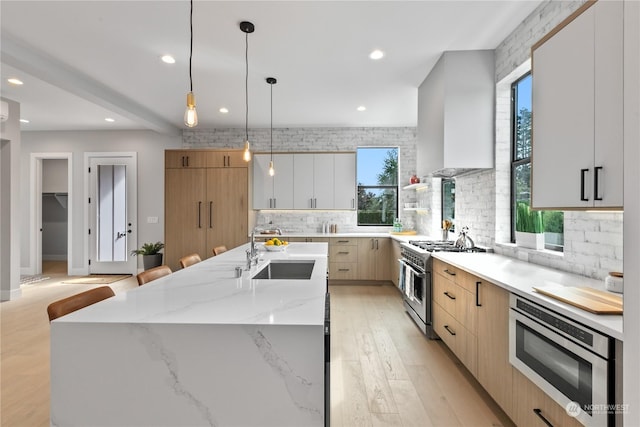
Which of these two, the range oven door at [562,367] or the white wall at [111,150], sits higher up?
the white wall at [111,150]

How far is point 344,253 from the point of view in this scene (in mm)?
5477

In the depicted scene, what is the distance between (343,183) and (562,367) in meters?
4.72

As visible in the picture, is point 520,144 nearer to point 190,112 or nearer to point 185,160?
point 190,112

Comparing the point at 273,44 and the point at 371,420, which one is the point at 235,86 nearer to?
the point at 273,44

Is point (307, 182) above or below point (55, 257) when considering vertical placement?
above

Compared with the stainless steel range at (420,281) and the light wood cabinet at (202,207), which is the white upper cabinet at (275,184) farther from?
the stainless steel range at (420,281)

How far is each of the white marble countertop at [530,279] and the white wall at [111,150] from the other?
556 cm

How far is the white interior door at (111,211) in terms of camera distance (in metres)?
6.26

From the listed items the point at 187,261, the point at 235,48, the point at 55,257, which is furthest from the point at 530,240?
the point at 55,257

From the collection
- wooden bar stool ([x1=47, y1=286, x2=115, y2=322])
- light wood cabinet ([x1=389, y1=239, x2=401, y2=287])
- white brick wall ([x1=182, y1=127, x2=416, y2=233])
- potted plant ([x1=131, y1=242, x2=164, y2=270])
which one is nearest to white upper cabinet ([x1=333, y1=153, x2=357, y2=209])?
white brick wall ([x1=182, y1=127, x2=416, y2=233])

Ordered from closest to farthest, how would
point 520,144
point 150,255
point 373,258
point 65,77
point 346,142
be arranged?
point 520,144
point 65,77
point 373,258
point 150,255
point 346,142

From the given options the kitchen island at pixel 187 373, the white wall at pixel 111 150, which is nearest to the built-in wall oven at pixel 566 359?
the kitchen island at pixel 187 373

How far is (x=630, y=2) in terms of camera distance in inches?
23.4

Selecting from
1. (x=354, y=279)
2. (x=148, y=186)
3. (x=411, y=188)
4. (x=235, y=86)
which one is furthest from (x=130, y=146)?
(x=411, y=188)
